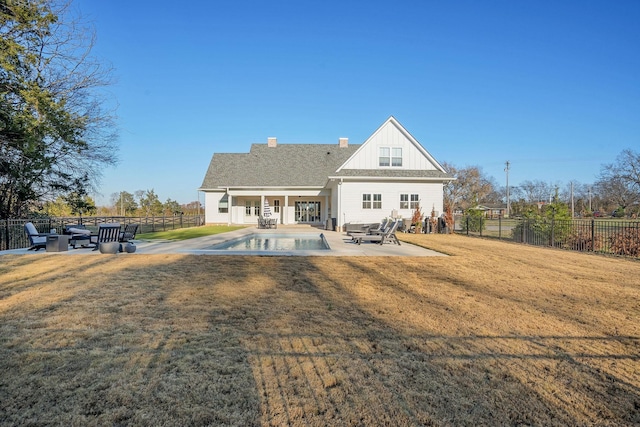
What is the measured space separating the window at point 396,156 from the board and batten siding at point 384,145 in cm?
21

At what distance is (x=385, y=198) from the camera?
915 inches

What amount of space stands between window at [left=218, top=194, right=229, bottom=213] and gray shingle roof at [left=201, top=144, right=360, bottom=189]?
1.26m

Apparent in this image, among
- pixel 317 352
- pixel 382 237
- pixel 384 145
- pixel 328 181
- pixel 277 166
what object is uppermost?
pixel 384 145

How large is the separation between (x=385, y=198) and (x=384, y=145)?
12.3 feet

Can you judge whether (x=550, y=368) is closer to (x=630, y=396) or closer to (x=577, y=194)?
(x=630, y=396)

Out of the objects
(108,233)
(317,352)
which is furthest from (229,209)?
(317,352)

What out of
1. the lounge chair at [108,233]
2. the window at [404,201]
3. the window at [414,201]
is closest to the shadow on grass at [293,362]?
the lounge chair at [108,233]

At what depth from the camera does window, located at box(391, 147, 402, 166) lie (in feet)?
78.0

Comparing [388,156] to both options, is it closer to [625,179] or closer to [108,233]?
[108,233]

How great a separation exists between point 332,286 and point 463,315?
8.42 feet

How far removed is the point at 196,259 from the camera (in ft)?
32.6

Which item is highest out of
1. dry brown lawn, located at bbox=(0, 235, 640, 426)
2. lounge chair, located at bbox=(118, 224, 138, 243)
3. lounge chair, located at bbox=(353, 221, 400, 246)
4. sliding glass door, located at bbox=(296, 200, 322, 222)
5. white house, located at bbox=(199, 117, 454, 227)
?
white house, located at bbox=(199, 117, 454, 227)

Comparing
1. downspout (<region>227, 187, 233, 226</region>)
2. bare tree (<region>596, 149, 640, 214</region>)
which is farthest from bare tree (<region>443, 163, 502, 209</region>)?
downspout (<region>227, 187, 233, 226</region>)

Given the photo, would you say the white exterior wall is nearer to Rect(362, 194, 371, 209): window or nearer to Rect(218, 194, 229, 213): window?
Rect(218, 194, 229, 213): window
